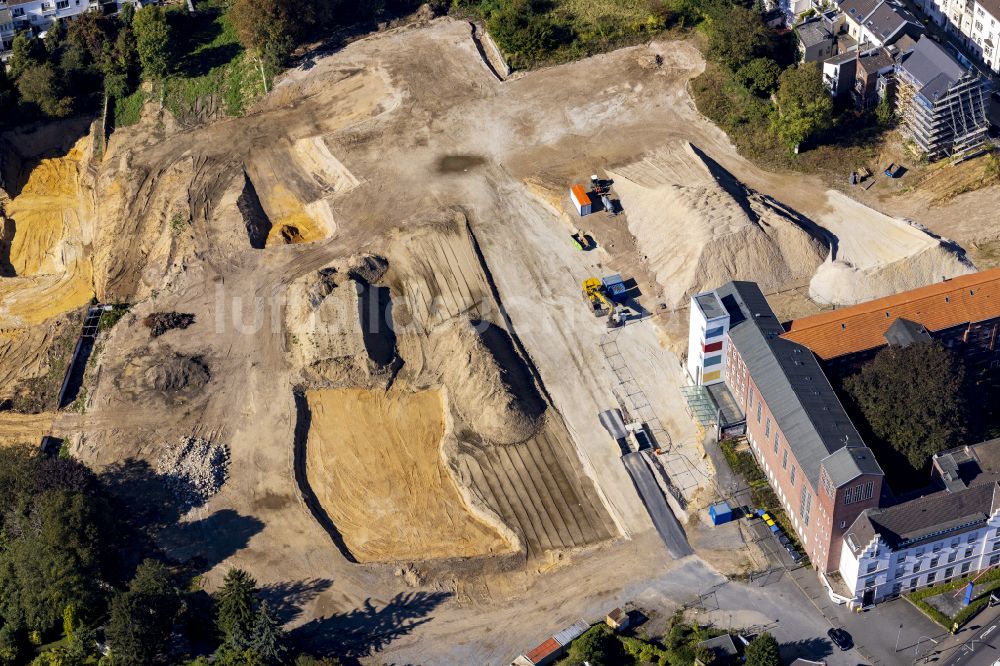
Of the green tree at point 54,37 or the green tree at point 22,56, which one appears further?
the green tree at point 54,37

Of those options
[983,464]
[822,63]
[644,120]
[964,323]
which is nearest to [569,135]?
[644,120]

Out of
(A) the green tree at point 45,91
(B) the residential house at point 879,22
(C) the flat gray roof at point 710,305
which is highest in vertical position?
(B) the residential house at point 879,22

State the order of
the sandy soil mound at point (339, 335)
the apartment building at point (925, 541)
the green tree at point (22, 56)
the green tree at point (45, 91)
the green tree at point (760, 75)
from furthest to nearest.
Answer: the green tree at point (22, 56)
the green tree at point (45, 91)
the green tree at point (760, 75)
the sandy soil mound at point (339, 335)
the apartment building at point (925, 541)

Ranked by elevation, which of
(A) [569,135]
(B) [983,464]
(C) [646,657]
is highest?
(A) [569,135]

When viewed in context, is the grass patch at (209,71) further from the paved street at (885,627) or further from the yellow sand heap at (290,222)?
the paved street at (885,627)

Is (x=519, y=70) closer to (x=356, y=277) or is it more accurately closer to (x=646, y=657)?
(x=356, y=277)

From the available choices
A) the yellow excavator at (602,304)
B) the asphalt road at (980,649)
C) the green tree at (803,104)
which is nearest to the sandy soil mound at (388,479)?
the yellow excavator at (602,304)
